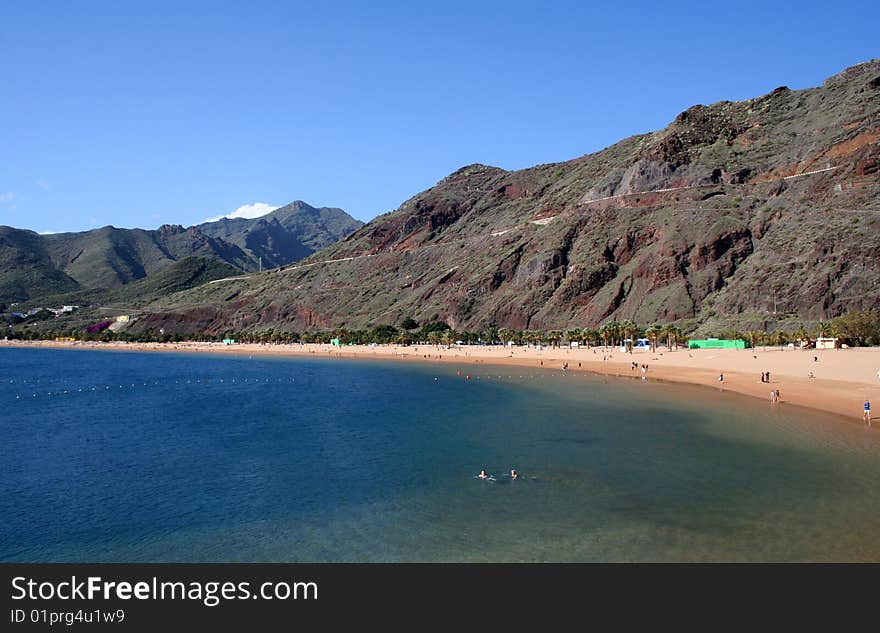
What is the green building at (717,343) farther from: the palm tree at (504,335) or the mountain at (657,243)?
the palm tree at (504,335)

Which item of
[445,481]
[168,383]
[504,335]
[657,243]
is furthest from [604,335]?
[445,481]

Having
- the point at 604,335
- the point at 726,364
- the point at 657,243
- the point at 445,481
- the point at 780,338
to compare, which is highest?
the point at 657,243

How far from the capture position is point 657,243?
10638 cm

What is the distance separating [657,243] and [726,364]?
49.5 metres

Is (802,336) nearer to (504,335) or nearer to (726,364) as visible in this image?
(726,364)

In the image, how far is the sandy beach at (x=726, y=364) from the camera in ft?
134

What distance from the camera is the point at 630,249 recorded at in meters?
111

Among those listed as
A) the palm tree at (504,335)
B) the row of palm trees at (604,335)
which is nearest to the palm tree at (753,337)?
the row of palm trees at (604,335)

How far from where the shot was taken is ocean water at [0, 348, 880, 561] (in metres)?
17.6

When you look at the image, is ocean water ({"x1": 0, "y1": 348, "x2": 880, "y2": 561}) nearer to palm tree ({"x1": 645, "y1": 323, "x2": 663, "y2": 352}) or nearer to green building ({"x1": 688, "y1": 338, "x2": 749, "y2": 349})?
green building ({"x1": 688, "y1": 338, "x2": 749, "y2": 349})

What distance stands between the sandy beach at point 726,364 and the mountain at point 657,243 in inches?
616

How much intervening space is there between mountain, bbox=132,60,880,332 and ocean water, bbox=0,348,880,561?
48.7m
